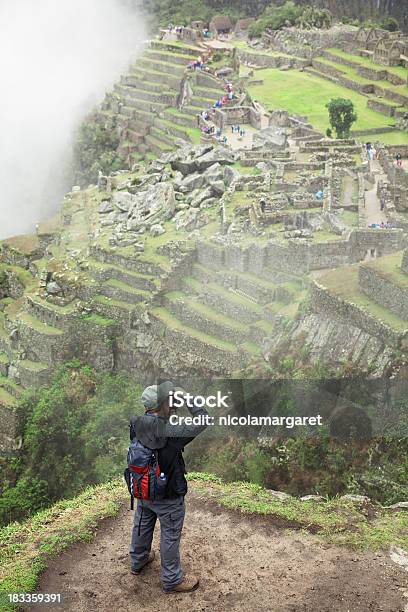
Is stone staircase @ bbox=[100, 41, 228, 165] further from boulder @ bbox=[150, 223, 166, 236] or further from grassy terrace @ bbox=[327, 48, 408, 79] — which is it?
boulder @ bbox=[150, 223, 166, 236]

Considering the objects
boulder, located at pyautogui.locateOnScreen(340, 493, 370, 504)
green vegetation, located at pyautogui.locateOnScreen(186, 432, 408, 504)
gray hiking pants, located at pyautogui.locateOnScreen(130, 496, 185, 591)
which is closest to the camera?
gray hiking pants, located at pyautogui.locateOnScreen(130, 496, 185, 591)

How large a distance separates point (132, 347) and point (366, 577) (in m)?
16.5

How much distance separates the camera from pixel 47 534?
12617 millimetres

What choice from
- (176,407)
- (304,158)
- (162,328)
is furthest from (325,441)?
(304,158)

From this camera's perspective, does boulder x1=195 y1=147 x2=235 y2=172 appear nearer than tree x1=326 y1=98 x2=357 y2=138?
Yes

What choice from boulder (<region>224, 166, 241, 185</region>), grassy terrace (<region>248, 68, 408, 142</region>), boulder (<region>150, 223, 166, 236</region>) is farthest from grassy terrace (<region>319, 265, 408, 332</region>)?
grassy terrace (<region>248, 68, 408, 142</region>)

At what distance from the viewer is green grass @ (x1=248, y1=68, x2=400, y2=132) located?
162 ft

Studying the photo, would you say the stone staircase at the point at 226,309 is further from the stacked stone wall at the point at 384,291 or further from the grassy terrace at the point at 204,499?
the grassy terrace at the point at 204,499

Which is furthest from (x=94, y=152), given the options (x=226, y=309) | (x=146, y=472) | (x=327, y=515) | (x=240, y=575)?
(x=146, y=472)

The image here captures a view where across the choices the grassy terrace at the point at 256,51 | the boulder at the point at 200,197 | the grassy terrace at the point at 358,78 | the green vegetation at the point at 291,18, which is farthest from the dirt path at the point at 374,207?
the green vegetation at the point at 291,18

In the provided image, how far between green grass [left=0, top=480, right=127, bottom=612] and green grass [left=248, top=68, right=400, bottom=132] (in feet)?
113

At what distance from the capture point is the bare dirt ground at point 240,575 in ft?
34.9

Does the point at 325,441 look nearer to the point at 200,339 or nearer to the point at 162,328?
the point at 200,339

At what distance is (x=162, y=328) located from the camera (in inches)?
1021
